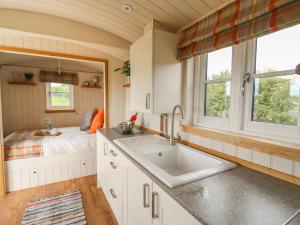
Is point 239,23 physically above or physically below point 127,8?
below

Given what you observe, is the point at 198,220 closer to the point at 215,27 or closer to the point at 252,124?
the point at 252,124

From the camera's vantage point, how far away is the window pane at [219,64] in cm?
134

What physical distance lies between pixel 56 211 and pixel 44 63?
330 centimetres

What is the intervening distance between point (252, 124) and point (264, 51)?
51cm

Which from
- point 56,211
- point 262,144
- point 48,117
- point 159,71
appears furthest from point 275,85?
point 48,117

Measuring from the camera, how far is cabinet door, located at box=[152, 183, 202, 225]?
0.65m

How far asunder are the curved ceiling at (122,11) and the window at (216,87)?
0.39m

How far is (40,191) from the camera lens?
7.31ft

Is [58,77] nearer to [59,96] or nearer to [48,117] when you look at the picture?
[59,96]

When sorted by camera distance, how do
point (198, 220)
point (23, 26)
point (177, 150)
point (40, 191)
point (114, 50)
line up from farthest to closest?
point (114, 50)
point (40, 191)
point (23, 26)
point (177, 150)
point (198, 220)

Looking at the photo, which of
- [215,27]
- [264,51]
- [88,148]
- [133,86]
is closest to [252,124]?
[264,51]

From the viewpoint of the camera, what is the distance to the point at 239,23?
103 cm

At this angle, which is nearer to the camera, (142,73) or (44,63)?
(142,73)

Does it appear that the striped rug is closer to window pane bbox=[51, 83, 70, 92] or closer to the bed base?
the bed base
